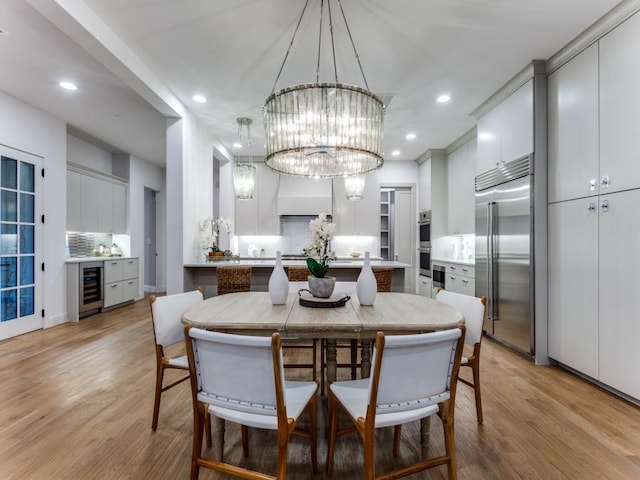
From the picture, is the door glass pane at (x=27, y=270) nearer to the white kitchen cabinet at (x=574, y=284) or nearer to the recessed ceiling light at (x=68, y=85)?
the recessed ceiling light at (x=68, y=85)

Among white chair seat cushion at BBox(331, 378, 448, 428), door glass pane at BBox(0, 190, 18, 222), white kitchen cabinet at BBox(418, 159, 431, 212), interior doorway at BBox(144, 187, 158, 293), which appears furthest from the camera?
interior doorway at BBox(144, 187, 158, 293)

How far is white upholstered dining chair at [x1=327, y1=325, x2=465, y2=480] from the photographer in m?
1.21

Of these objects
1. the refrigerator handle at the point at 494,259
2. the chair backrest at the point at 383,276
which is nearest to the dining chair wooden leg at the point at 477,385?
the chair backrest at the point at 383,276

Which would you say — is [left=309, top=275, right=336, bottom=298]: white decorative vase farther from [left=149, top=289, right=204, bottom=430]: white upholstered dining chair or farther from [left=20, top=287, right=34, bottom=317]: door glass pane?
[left=20, top=287, right=34, bottom=317]: door glass pane

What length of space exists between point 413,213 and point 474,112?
283 cm

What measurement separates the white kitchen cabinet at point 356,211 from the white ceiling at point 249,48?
2280 mm

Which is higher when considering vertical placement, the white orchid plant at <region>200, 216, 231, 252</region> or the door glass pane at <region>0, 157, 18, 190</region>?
the door glass pane at <region>0, 157, 18, 190</region>

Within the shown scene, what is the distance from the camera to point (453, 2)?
238cm

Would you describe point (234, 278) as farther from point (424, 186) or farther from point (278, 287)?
point (424, 186)

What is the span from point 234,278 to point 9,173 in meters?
3.00

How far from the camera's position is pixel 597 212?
2.64m

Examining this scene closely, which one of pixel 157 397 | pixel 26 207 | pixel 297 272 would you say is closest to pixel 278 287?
pixel 157 397

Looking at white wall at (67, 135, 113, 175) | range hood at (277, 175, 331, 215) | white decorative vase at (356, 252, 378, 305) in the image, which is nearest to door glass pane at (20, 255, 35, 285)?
white wall at (67, 135, 113, 175)

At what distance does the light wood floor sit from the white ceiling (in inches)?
105
